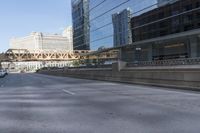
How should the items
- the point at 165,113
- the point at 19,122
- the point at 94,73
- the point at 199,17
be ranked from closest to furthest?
1. the point at 19,122
2. the point at 165,113
3. the point at 199,17
4. the point at 94,73

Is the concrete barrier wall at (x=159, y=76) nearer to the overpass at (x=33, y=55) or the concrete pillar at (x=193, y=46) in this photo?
the concrete pillar at (x=193, y=46)

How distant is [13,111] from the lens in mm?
11742

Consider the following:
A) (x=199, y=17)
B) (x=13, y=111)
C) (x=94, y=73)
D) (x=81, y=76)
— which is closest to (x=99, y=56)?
(x=81, y=76)

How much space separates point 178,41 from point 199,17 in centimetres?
363

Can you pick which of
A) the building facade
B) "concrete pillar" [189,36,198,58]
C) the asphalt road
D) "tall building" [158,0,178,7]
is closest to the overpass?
the building facade

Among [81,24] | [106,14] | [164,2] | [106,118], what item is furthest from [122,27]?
[106,118]

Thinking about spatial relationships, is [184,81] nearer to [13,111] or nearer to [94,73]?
[13,111]

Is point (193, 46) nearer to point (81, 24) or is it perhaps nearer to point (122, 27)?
point (122, 27)

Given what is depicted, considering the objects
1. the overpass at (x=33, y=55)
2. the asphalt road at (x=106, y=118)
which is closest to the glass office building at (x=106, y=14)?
the overpass at (x=33, y=55)

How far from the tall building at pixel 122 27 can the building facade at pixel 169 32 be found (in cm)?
243

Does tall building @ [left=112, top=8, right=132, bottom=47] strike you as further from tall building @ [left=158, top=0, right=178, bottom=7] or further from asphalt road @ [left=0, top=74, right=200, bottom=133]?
asphalt road @ [left=0, top=74, right=200, bottom=133]

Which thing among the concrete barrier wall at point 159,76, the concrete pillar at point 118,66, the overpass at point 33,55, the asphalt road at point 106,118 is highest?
the overpass at point 33,55

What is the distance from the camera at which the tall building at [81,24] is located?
77.2 metres

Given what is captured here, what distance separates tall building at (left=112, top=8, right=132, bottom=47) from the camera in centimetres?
4947
